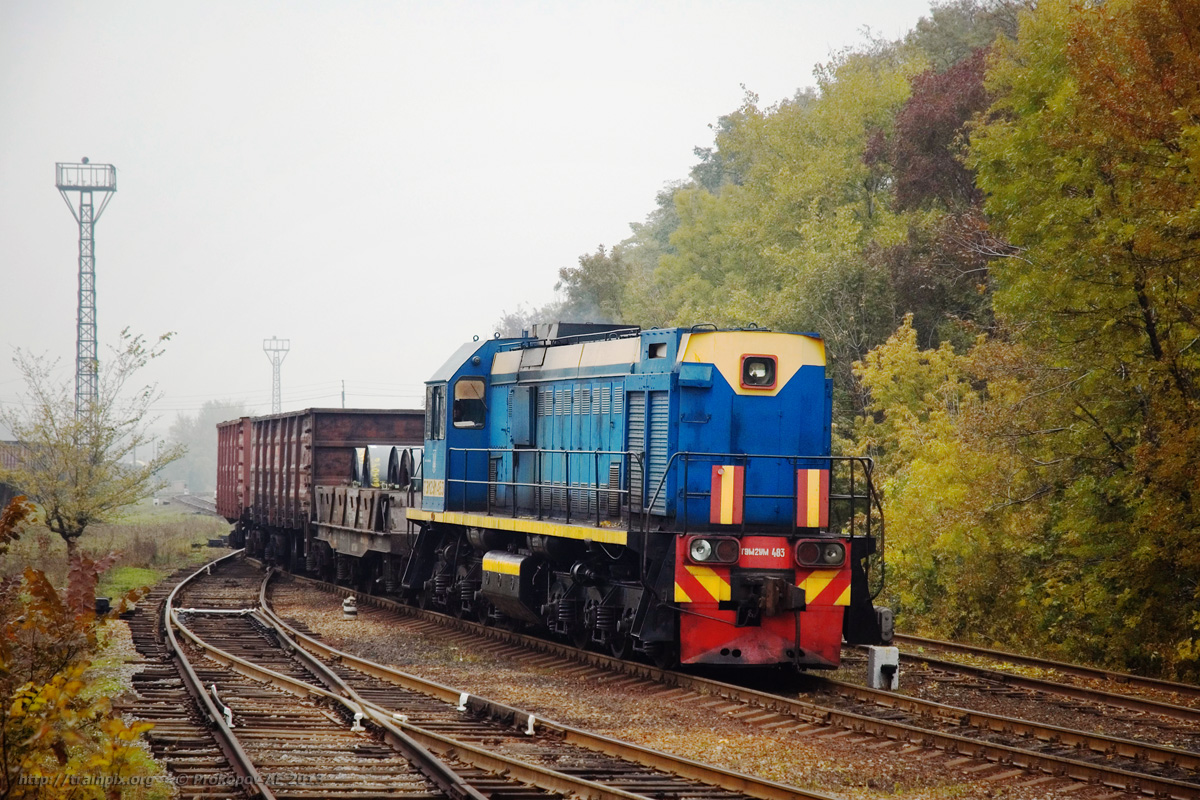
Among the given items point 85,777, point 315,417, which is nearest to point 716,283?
point 315,417

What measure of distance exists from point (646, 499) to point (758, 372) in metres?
1.81

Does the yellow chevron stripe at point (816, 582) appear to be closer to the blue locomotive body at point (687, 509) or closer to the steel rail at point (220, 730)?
the blue locomotive body at point (687, 509)

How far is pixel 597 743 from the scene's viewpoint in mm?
8984

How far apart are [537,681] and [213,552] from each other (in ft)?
→ 82.1

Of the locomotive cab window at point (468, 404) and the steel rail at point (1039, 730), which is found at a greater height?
the locomotive cab window at point (468, 404)

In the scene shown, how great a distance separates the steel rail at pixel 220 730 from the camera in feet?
24.1

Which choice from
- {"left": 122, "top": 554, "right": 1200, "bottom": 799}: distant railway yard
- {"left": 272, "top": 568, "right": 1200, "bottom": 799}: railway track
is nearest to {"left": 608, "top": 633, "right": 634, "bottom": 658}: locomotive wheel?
{"left": 122, "top": 554, "right": 1200, "bottom": 799}: distant railway yard

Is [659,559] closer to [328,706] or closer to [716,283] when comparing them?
[328,706]

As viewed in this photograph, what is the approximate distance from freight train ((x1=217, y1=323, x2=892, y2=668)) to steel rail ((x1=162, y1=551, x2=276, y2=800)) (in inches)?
152

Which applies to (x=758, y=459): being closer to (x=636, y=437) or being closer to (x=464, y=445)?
(x=636, y=437)

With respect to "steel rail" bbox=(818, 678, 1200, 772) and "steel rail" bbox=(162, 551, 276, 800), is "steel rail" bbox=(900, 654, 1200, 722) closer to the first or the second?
"steel rail" bbox=(818, 678, 1200, 772)

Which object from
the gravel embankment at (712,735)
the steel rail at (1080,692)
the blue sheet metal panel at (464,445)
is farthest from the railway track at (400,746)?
the steel rail at (1080,692)

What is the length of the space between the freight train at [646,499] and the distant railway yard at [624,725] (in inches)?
24.2

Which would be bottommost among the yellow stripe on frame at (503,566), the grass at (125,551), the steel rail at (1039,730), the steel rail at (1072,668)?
the grass at (125,551)
